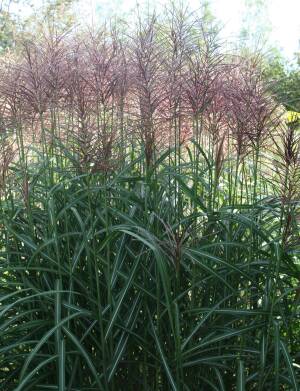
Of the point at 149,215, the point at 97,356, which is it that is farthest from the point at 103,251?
the point at 97,356

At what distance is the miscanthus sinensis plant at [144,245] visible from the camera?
9.05ft

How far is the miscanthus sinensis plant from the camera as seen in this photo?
276cm

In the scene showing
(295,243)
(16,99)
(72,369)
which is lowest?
(72,369)

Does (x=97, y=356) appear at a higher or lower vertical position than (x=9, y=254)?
lower

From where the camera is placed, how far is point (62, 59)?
321cm

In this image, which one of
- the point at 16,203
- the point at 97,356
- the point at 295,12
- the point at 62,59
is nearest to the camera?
the point at 97,356

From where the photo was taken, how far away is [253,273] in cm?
304

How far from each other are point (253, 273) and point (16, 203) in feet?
4.82

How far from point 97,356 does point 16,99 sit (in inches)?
53.4

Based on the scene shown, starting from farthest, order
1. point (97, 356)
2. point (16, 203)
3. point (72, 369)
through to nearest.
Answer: point (16, 203) < point (97, 356) < point (72, 369)

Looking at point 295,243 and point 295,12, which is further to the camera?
point 295,12

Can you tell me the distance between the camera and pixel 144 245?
117 inches

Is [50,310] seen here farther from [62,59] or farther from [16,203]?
[62,59]

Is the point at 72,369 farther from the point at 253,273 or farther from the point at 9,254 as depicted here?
the point at 253,273
